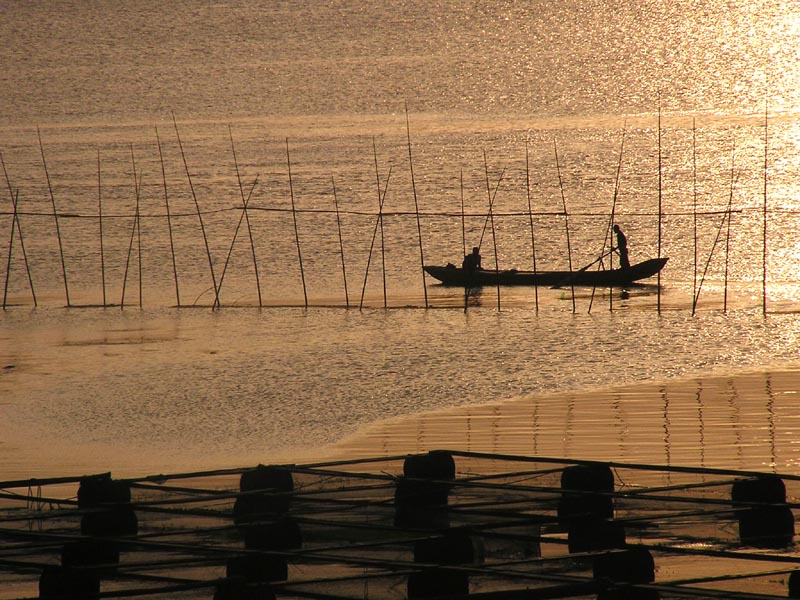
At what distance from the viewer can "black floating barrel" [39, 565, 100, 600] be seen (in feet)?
18.3

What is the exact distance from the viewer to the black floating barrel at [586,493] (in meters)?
6.50

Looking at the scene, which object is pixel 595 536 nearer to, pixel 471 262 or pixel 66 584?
pixel 66 584

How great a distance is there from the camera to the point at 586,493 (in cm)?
650

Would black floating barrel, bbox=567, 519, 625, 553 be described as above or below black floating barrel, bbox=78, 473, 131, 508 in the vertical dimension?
below

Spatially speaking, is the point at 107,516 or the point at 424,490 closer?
the point at 107,516

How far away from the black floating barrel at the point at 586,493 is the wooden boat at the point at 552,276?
428 inches

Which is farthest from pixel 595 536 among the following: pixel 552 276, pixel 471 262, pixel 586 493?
pixel 471 262

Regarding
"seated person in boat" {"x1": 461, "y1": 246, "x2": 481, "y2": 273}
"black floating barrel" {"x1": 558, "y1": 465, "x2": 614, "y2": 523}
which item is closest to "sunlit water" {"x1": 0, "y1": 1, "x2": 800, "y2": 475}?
"seated person in boat" {"x1": 461, "y1": 246, "x2": 481, "y2": 273}

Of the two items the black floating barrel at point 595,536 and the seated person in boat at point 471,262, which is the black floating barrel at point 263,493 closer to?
the black floating barrel at point 595,536

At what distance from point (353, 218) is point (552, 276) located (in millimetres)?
10065

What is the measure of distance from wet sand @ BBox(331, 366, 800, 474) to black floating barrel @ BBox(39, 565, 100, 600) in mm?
4188

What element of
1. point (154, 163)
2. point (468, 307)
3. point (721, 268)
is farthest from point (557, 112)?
point (468, 307)

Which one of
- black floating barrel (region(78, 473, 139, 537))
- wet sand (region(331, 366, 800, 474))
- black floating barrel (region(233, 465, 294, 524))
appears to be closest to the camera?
black floating barrel (region(78, 473, 139, 537))

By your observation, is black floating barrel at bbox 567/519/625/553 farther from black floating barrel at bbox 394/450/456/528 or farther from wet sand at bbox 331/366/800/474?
wet sand at bbox 331/366/800/474
